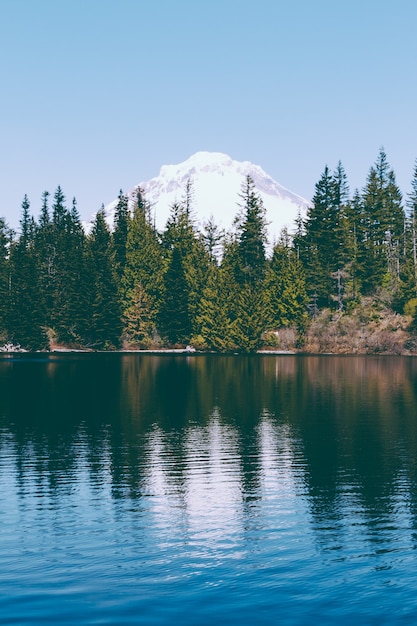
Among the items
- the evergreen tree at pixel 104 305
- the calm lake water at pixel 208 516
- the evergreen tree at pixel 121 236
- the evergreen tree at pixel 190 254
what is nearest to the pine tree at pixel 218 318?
the evergreen tree at pixel 190 254

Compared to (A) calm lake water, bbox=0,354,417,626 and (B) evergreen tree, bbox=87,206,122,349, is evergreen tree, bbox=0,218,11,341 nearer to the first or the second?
(B) evergreen tree, bbox=87,206,122,349

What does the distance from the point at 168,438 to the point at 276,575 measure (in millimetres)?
20089

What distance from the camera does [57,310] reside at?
13550 centimetres

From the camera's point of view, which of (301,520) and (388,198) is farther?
(388,198)

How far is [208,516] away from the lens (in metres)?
21.4

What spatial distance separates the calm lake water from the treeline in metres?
84.1

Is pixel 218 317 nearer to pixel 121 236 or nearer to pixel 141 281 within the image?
pixel 141 281

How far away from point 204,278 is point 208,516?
120 metres

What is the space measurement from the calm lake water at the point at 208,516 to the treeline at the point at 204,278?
276 ft

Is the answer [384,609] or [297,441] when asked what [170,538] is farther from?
[297,441]

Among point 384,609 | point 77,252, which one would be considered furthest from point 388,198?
point 384,609

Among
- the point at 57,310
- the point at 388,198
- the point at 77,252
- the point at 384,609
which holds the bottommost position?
the point at 384,609

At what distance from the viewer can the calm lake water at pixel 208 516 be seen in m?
15.0

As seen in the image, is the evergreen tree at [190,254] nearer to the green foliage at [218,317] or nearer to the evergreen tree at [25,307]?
the green foliage at [218,317]
